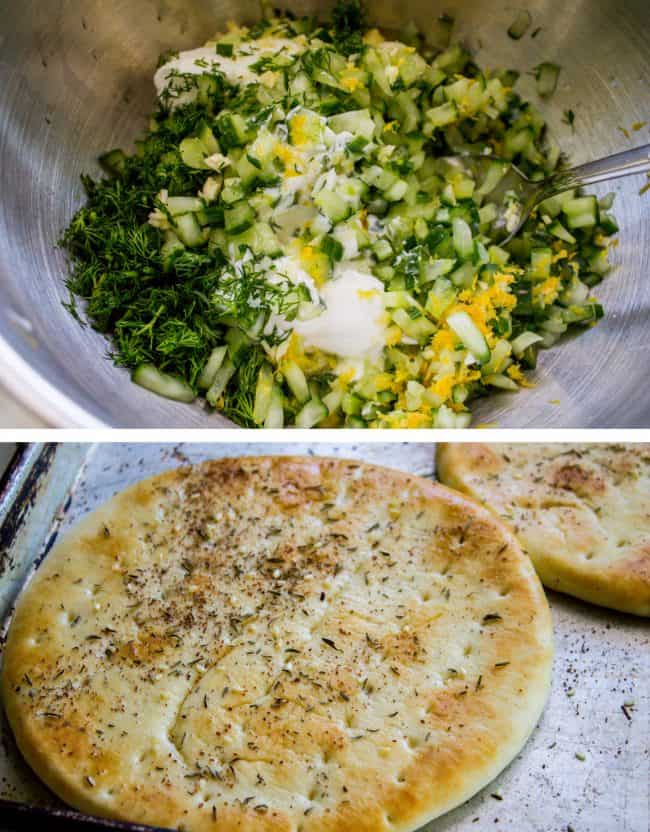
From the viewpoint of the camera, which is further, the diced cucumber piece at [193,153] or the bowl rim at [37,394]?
the diced cucumber piece at [193,153]

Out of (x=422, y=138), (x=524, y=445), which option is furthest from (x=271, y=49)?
(x=524, y=445)

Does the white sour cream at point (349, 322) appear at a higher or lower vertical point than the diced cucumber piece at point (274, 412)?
higher


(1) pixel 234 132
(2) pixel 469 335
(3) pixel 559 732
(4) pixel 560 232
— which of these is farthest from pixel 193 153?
(3) pixel 559 732

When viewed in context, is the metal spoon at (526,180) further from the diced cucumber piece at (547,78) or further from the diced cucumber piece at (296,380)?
the diced cucumber piece at (296,380)

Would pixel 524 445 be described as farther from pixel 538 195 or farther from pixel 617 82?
pixel 617 82

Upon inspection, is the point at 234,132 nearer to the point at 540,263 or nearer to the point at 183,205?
the point at 183,205

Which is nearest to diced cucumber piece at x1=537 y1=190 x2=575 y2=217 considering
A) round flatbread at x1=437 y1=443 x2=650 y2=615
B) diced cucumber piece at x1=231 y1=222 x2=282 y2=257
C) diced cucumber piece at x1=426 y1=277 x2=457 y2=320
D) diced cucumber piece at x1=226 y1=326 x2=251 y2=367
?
diced cucumber piece at x1=426 y1=277 x2=457 y2=320

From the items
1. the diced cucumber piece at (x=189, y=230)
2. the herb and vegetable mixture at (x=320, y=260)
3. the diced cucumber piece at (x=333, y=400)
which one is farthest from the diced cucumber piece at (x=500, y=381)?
the diced cucumber piece at (x=189, y=230)
